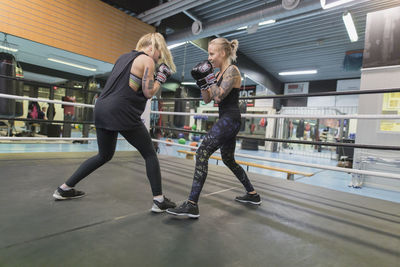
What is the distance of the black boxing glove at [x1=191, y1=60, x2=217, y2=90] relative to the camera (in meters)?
1.35

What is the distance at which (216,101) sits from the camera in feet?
4.71

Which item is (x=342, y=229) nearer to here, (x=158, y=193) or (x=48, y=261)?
(x=158, y=193)

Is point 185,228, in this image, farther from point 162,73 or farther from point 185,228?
point 162,73

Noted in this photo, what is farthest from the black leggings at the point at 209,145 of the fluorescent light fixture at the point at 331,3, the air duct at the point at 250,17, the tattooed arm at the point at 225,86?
the air duct at the point at 250,17

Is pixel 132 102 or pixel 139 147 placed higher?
pixel 132 102

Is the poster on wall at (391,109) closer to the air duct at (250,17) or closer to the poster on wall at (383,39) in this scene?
the poster on wall at (383,39)

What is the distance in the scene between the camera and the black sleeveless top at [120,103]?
4.31ft

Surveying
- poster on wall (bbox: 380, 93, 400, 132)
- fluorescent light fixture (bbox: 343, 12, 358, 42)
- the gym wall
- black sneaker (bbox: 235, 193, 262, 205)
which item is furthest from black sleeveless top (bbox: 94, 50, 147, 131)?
fluorescent light fixture (bbox: 343, 12, 358, 42)

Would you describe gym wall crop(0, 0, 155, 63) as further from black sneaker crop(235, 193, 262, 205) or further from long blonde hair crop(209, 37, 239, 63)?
black sneaker crop(235, 193, 262, 205)

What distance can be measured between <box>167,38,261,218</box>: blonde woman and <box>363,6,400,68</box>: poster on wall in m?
4.39

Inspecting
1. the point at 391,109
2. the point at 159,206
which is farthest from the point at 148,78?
the point at 391,109

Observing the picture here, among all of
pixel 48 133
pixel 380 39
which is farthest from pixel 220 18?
pixel 48 133

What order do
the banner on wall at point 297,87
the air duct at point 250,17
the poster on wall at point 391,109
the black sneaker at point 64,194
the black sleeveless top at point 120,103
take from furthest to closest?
1. the banner on wall at point 297,87
2. the poster on wall at point 391,109
3. the air duct at point 250,17
4. the black sneaker at point 64,194
5. the black sleeveless top at point 120,103

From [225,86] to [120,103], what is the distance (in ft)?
2.04
